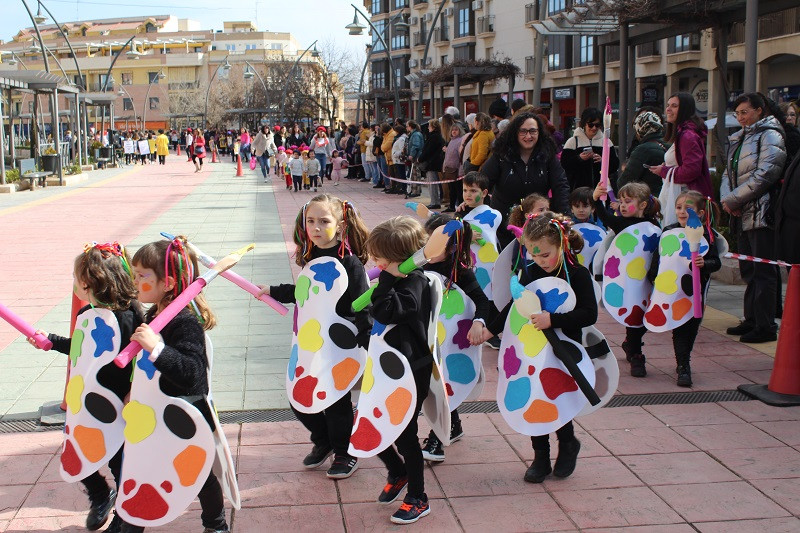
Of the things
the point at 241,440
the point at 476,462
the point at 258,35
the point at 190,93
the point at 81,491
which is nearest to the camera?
the point at 81,491

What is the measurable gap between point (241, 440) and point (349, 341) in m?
1.07

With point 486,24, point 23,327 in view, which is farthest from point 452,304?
point 486,24

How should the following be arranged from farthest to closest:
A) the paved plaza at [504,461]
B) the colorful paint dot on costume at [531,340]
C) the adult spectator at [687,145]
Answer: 1. the adult spectator at [687,145]
2. the colorful paint dot on costume at [531,340]
3. the paved plaza at [504,461]

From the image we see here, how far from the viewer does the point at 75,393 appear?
3764 millimetres

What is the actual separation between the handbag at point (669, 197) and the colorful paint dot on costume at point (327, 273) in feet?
11.9

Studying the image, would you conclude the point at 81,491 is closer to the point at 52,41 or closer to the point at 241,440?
the point at 241,440

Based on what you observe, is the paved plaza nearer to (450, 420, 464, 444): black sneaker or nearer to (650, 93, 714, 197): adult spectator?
(450, 420, 464, 444): black sneaker

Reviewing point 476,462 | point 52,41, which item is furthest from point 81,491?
point 52,41

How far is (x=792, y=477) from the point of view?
14.7ft

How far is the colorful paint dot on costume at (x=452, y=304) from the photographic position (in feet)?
15.4

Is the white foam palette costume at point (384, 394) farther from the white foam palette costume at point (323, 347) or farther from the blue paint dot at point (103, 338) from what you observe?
the blue paint dot at point (103, 338)

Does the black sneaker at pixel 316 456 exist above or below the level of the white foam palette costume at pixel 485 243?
below


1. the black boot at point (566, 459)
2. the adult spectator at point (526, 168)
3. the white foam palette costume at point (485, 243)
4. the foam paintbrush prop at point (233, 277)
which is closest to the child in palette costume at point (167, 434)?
the foam paintbrush prop at point (233, 277)

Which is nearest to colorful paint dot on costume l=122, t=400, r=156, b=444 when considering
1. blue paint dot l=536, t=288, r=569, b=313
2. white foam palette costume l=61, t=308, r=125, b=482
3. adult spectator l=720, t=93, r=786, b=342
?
white foam palette costume l=61, t=308, r=125, b=482
